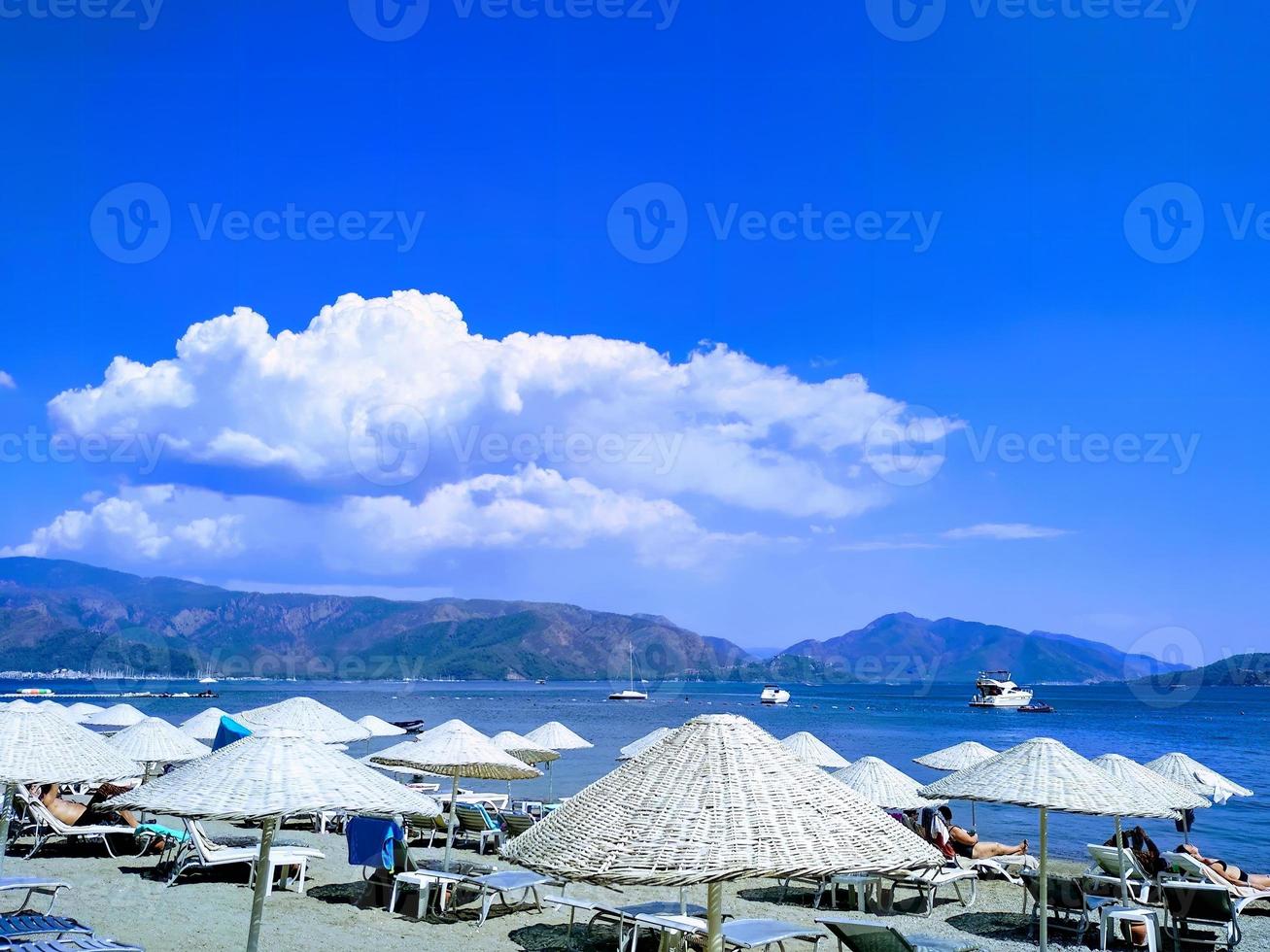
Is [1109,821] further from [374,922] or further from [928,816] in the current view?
[374,922]

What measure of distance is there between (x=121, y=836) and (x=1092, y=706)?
132436 millimetres

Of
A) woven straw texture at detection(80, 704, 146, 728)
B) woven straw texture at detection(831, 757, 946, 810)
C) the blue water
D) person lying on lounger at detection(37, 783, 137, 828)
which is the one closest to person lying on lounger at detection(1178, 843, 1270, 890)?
woven straw texture at detection(831, 757, 946, 810)

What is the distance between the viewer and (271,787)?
5.68 m

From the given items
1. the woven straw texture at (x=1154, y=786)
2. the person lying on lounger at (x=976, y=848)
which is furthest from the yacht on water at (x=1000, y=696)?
the woven straw texture at (x=1154, y=786)

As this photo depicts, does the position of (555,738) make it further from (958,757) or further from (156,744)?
(958,757)

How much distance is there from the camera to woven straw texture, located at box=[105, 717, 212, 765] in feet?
57.2

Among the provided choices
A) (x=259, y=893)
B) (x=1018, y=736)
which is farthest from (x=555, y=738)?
(x=1018, y=736)

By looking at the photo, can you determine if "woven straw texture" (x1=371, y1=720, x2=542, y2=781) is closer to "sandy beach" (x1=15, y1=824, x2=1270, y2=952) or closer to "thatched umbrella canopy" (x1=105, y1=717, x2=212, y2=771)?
"sandy beach" (x1=15, y1=824, x2=1270, y2=952)

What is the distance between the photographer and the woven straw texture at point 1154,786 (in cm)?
966

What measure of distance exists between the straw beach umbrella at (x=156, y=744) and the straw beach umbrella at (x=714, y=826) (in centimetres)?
1559

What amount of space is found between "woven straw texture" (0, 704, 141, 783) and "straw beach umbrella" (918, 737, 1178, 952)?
7135 millimetres

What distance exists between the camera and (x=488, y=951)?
31.5 feet

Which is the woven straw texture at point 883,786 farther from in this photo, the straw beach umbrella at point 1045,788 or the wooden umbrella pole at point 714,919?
the wooden umbrella pole at point 714,919

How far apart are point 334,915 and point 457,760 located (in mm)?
2445
